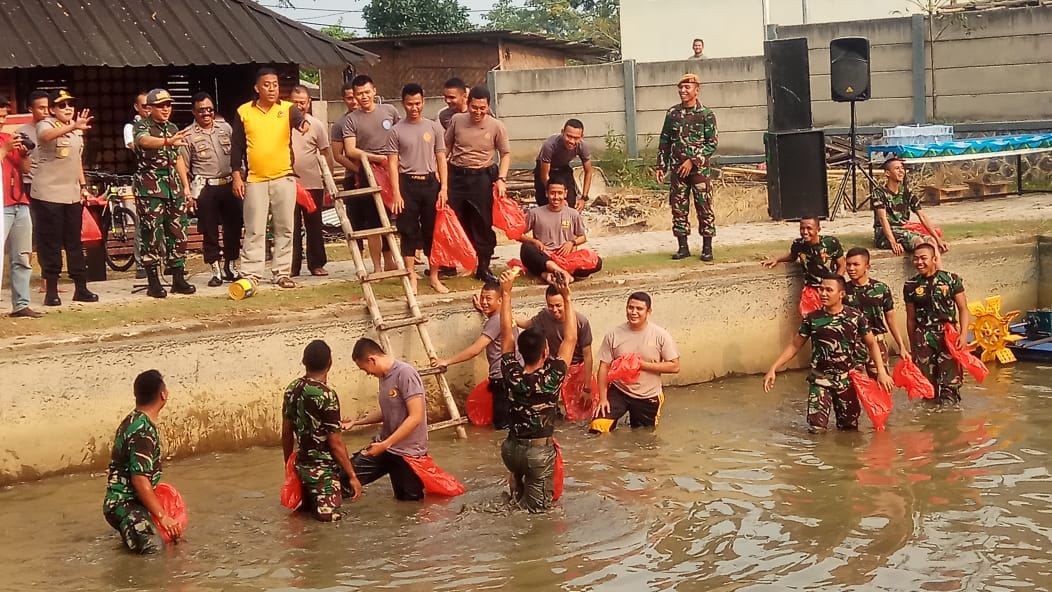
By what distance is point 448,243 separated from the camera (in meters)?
13.0

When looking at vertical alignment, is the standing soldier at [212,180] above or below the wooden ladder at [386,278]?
above

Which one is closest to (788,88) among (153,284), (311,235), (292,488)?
(311,235)

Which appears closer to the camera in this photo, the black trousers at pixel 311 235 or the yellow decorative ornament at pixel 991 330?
the black trousers at pixel 311 235

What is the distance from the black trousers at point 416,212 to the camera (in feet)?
42.4

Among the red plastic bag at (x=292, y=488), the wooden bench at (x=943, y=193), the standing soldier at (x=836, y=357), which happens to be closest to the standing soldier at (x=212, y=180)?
the red plastic bag at (x=292, y=488)

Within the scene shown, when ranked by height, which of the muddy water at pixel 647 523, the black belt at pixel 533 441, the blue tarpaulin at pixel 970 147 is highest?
the blue tarpaulin at pixel 970 147

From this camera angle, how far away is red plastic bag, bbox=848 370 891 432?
1145cm

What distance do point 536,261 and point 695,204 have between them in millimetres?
2124

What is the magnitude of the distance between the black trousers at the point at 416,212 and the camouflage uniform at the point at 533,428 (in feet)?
12.6

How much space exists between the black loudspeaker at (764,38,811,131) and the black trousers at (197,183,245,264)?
5879mm

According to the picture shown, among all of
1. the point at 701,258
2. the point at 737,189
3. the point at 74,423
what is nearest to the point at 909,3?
the point at 737,189

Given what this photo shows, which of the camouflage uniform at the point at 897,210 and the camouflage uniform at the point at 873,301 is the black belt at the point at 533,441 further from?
the camouflage uniform at the point at 897,210

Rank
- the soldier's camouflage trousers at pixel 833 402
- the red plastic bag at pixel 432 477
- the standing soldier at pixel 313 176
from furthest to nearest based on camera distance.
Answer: the standing soldier at pixel 313 176 → the soldier's camouflage trousers at pixel 833 402 → the red plastic bag at pixel 432 477

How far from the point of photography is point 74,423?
10.9 meters
